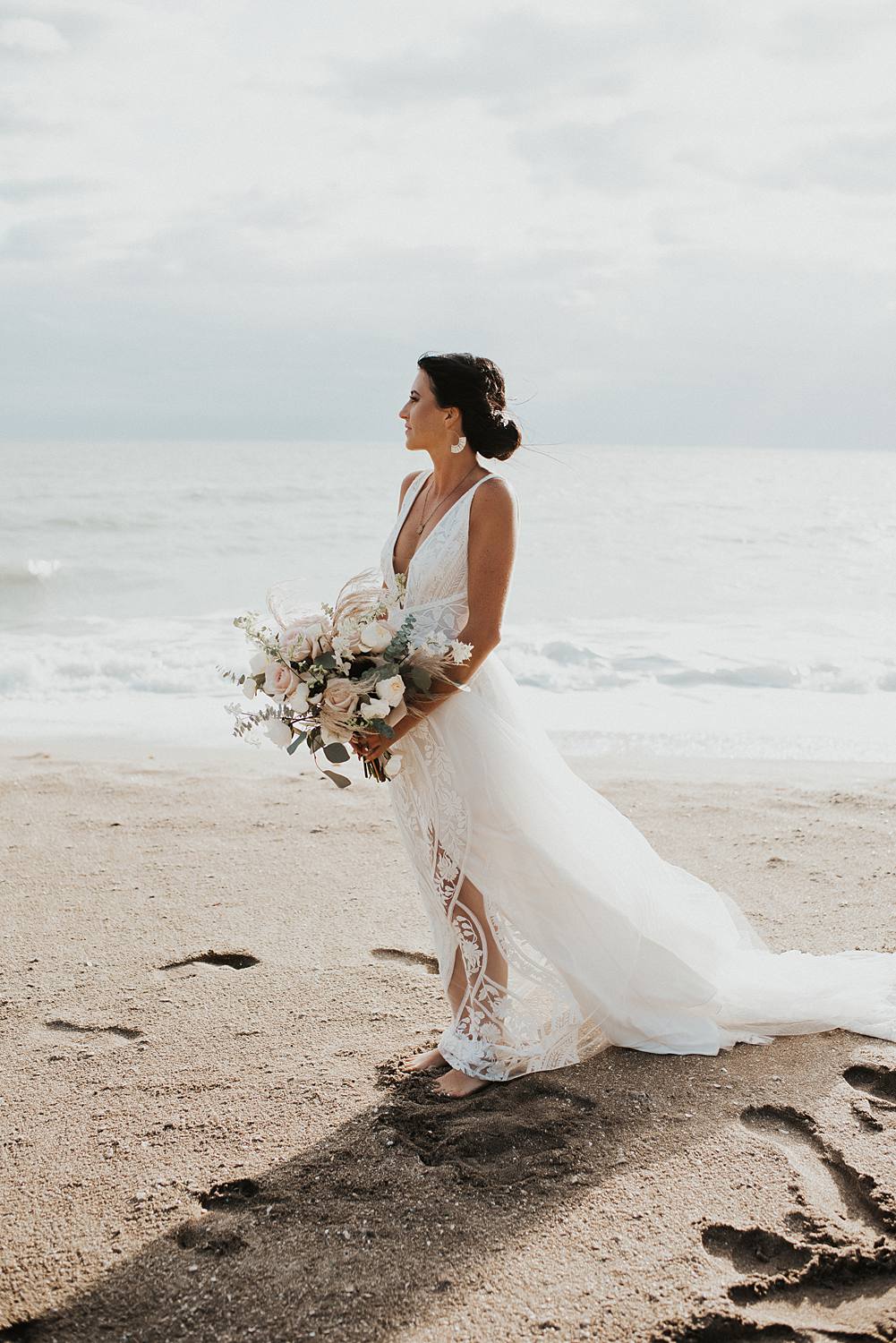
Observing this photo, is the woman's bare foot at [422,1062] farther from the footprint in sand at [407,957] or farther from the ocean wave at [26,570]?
the ocean wave at [26,570]

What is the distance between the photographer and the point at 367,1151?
3.05m

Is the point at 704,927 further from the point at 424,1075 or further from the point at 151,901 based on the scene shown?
the point at 151,901

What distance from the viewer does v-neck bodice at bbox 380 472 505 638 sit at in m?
3.34

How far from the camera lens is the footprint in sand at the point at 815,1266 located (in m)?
2.36

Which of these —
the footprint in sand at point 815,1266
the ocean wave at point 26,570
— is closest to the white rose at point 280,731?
the footprint in sand at point 815,1266

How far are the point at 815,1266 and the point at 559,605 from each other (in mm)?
14972

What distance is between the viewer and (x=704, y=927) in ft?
12.3

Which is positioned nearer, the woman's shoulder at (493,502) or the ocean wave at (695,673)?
the woman's shoulder at (493,502)

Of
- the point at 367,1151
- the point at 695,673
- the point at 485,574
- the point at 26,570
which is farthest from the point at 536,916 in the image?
the point at 26,570

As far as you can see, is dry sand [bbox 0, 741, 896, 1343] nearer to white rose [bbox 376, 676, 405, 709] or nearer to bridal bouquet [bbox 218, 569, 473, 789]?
bridal bouquet [bbox 218, 569, 473, 789]

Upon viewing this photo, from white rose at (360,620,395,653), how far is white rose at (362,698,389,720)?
0.53 ft

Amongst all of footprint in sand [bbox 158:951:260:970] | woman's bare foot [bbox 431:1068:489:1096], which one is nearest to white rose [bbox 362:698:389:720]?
woman's bare foot [bbox 431:1068:489:1096]

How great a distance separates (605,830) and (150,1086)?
173 centimetres

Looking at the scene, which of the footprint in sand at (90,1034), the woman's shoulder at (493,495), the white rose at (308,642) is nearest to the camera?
the white rose at (308,642)
